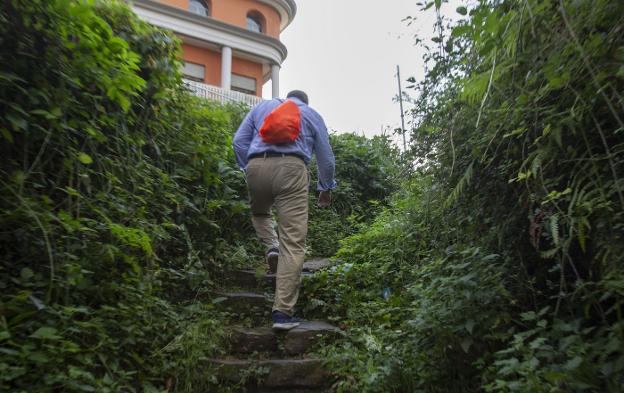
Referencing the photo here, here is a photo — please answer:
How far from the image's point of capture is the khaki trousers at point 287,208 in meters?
3.37

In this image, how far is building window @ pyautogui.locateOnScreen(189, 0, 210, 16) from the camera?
18172 millimetres

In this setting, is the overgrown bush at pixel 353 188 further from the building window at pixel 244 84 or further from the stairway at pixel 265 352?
the building window at pixel 244 84

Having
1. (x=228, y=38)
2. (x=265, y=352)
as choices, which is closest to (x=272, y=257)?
(x=265, y=352)

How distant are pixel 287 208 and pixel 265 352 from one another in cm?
115

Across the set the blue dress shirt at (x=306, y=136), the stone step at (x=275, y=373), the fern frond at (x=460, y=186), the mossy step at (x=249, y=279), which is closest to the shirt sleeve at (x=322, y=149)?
the blue dress shirt at (x=306, y=136)

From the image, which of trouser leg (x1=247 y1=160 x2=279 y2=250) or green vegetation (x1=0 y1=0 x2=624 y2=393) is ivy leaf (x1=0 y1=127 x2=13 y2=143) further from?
trouser leg (x1=247 y1=160 x2=279 y2=250)

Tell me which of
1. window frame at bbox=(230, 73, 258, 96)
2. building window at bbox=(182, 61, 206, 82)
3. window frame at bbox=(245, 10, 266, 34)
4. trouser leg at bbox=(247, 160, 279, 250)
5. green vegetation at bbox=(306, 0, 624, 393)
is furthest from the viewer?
window frame at bbox=(245, 10, 266, 34)

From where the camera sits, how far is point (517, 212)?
2146 millimetres

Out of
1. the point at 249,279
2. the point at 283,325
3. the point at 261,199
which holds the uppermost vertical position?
the point at 261,199

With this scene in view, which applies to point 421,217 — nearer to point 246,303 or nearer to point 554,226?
point 554,226

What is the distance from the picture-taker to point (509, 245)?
2.24m

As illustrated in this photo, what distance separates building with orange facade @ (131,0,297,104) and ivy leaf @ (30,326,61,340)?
14468 mm

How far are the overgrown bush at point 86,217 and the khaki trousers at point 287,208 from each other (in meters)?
0.62

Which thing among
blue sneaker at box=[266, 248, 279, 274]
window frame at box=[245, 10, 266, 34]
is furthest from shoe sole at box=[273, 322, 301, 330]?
window frame at box=[245, 10, 266, 34]
